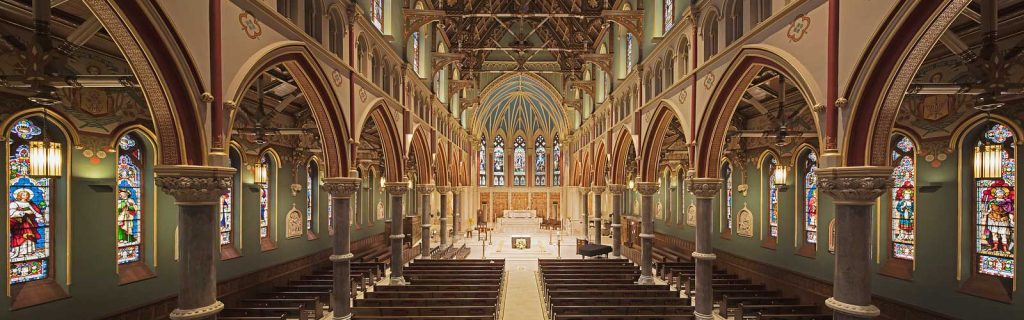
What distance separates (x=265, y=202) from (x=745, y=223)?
20221mm

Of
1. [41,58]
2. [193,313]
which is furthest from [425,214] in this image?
[41,58]

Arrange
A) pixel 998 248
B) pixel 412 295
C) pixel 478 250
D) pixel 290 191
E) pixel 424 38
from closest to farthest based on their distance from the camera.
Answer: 1. pixel 998 248
2. pixel 412 295
3. pixel 290 191
4. pixel 424 38
5. pixel 478 250

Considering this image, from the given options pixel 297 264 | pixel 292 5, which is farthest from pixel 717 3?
pixel 297 264

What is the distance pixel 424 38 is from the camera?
2725 cm

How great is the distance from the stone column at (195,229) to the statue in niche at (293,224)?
1279cm

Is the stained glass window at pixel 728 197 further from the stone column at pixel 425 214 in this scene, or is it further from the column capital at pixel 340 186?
the column capital at pixel 340 186

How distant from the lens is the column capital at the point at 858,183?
7812mm

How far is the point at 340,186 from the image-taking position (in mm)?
14180

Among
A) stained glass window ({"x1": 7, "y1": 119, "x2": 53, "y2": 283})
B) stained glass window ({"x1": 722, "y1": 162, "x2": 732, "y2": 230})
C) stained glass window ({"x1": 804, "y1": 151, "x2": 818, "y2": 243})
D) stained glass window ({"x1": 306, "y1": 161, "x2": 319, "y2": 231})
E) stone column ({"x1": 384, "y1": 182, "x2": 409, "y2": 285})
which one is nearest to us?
stained glass window ({"x1": 7, "y1": 119, "x2": 53, "y2": 283})

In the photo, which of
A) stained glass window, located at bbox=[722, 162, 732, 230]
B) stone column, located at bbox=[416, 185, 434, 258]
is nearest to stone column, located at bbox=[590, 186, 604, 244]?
stained glass window, located at bbox=[722, 162, 732, 230]

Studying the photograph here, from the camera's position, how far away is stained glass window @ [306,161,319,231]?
22703mm

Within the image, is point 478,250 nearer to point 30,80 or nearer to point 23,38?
point 23,38

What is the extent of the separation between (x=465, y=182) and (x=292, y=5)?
33320mm

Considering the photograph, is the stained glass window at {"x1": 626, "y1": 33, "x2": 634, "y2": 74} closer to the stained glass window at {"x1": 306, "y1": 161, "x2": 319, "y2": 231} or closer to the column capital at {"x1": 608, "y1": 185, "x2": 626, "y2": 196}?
the column capital at {"x1": 608, "y1": 185, "x2": 626, "y2": 196}
